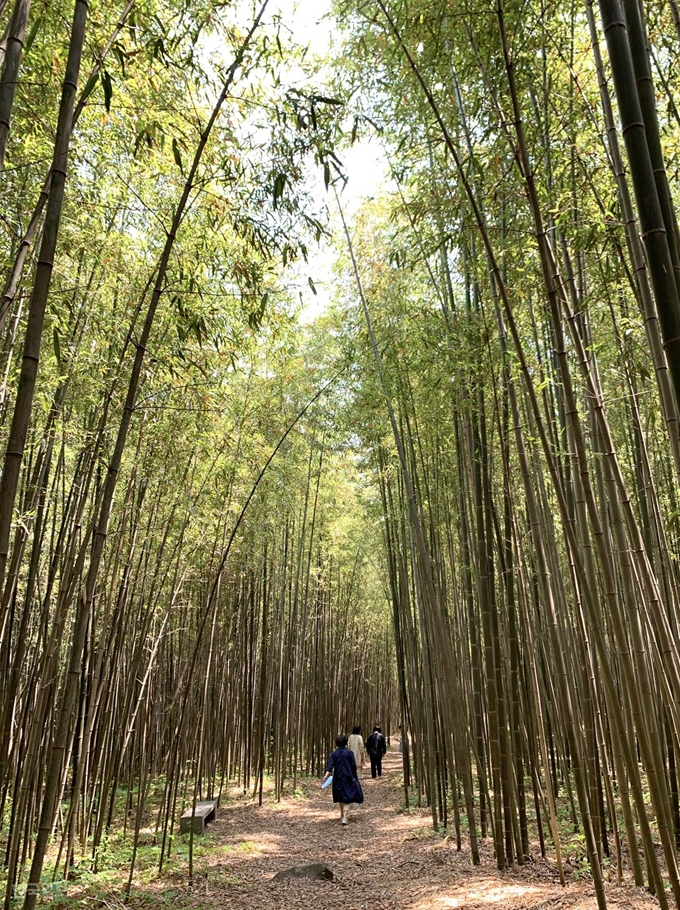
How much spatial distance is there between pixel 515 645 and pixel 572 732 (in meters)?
0.74

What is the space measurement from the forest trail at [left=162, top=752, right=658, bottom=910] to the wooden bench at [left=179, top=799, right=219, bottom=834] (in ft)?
0.43

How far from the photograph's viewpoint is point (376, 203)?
5633 mm

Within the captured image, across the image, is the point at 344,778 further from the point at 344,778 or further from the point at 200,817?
the point at 200,817

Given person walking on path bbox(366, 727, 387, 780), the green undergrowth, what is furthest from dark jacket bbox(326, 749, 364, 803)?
person walking on path bbox(366, 727, 387, 780)

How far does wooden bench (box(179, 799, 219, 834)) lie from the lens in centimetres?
553

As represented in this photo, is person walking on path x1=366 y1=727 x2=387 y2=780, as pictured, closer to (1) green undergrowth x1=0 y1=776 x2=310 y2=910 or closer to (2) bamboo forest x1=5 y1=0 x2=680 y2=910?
(2) bamboo forest x1=5 y1=0 x2=680 y2=910

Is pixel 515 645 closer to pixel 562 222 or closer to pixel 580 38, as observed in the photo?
pixel 562 222

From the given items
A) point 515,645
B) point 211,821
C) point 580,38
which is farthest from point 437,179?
point 211,821

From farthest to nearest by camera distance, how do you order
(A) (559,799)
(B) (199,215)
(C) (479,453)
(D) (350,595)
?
(D) (350,595) < (A) (559,799) < (C) (479,453) < (B) (199,215)

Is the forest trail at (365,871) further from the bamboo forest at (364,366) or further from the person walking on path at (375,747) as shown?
the person walking on path at (375,747)

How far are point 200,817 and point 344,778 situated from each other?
1.69 meters

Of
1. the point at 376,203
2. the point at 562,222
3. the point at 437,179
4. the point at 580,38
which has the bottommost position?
the point at 562,222

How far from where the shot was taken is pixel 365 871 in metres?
4.82

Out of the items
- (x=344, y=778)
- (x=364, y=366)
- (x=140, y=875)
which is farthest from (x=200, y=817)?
(x=364, y=366)
